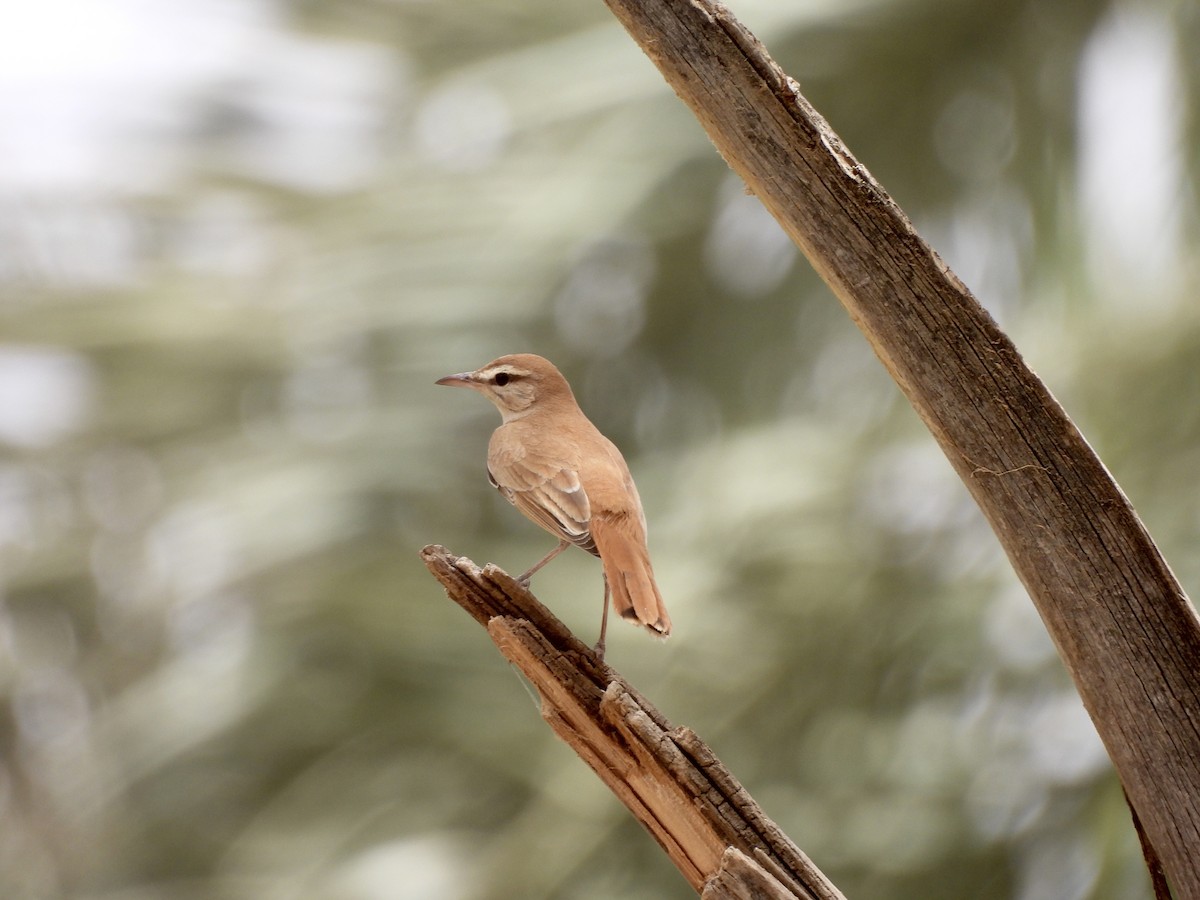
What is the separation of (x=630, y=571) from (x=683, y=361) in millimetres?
2763

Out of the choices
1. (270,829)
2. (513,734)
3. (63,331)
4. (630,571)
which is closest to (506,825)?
(513,734)

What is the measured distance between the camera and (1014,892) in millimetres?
3676

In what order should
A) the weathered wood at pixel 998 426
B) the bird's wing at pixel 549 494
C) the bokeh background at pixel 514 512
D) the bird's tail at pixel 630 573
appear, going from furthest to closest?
the bokeh background at pixel 514 512 < the bird's wing at pixel 549 494 < the bird's tail at pixel 630 573 < the weathered wood at pixel 998 426

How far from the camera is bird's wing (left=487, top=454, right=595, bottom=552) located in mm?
1480

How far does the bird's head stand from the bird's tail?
0.91 feet

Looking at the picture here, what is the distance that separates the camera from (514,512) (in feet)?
12.0

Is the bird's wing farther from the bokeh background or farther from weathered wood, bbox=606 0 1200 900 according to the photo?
the bokeh background

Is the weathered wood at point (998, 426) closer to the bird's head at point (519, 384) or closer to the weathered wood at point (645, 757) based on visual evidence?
the weathered wood at point (645, 757)

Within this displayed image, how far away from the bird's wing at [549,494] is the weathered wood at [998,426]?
0.45 meters

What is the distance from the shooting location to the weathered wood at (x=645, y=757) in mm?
1206

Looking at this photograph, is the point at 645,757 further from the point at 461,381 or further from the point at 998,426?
the point at 461,381

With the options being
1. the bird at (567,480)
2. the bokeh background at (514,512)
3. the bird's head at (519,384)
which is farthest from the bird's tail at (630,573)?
the bokeh background at (514,512)

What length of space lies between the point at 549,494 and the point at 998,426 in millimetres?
583

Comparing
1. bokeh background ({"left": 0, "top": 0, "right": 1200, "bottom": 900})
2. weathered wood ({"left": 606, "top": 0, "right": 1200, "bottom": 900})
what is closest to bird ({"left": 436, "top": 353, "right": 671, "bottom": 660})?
weathered wood ({"left": 606, "top": 0, "right": 1200, "bottom": 900})
